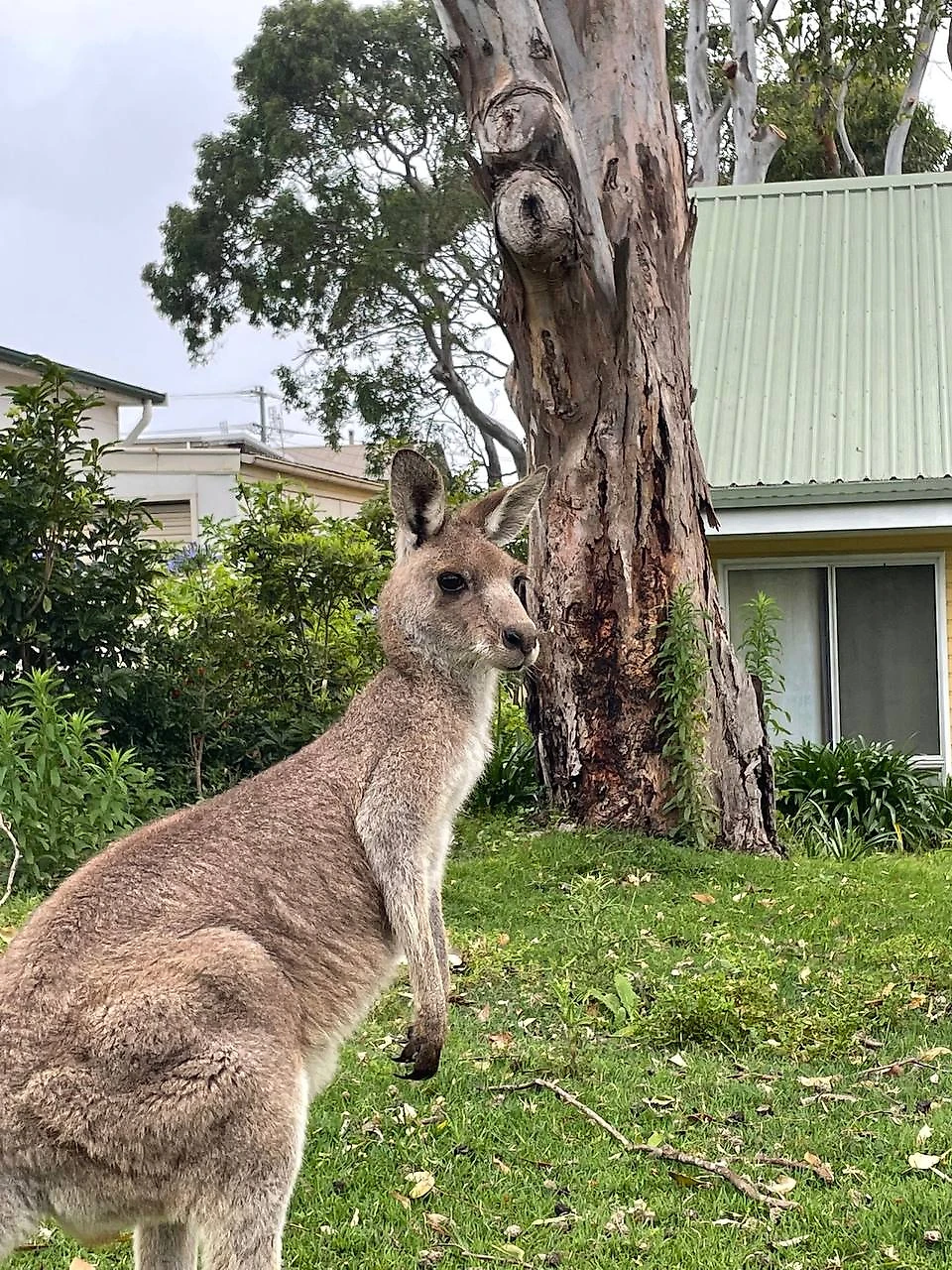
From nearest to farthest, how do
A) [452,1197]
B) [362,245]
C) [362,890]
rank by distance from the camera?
1. [362,890]
2. [452,1197]
3. [362,245]

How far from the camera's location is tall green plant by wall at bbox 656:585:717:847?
9.86m

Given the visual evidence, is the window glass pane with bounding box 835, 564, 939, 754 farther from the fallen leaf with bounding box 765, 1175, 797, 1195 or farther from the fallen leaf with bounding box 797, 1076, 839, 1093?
the fallen leaf with bounding box 765, 1175, 797, 1195

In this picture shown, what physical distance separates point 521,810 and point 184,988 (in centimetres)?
771

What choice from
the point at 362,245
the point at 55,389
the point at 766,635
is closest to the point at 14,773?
the point at 55,389

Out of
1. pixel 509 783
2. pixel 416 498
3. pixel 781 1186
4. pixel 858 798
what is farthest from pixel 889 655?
pixel 416 498

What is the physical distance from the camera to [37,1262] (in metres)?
4.59

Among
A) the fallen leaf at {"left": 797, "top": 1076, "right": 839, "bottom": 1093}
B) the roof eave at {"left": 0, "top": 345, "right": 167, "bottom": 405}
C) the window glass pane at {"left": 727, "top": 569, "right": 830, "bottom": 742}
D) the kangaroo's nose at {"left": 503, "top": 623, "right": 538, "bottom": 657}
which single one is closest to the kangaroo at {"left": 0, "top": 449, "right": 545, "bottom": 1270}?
the kangaroo's nose at {"left": 503, "top": 623, "right": 538, "bottom": 657}

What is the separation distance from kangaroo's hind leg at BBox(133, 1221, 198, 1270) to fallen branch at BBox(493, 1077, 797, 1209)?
78.2 inches

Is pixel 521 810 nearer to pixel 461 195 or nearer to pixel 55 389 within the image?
pixel 55 389

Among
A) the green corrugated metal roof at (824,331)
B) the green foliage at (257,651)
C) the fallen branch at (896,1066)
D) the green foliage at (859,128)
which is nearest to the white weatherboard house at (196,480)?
the green foliage at (859,128)

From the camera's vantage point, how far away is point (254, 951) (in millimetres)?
3525

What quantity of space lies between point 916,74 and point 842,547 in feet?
46.8

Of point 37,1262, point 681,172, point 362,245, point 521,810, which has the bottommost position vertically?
point 37,1262

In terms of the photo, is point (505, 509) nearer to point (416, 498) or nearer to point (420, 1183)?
point (416, 498)
